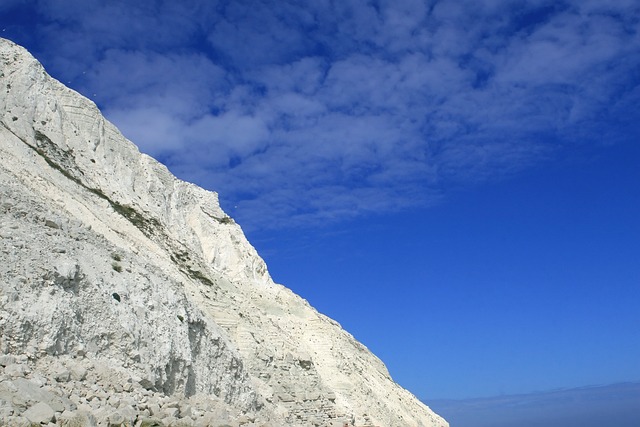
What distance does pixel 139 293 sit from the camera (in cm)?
2333

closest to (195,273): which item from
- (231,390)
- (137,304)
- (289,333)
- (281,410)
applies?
(289,333)

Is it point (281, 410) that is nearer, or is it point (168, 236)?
point (281, 410)

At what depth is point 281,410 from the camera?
34.0 metres

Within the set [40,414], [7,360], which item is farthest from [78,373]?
[40,414]

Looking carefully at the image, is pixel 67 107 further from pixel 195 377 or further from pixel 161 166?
pixel 195 377

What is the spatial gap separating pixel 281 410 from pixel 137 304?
13733mm

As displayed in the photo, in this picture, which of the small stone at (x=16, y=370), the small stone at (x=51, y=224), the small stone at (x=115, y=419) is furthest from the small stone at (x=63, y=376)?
the small stone at (x=51, y=224)

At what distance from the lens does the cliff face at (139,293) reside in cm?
1919

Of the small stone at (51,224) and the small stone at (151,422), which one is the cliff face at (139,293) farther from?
the small stone at (151,422)

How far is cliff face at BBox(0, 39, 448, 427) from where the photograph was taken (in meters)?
19.2

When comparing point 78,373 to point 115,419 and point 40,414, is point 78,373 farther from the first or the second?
point 40,414

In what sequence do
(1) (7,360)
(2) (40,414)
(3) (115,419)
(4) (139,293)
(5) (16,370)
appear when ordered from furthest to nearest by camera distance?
(4) (139,293) < (1) (7,360) < (5) (16,370) < (3) (115,419) < (2) (40,414)

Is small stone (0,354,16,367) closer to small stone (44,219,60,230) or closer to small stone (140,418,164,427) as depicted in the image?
small stone (140,418,164,427)

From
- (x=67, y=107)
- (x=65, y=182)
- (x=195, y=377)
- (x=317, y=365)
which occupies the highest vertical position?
(x=67, y=107)
